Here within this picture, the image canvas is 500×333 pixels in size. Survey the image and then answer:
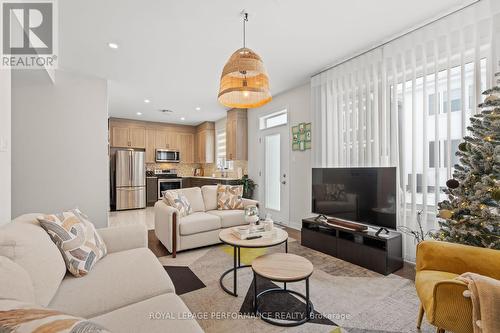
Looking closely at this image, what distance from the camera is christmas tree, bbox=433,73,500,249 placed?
1822 millimetres

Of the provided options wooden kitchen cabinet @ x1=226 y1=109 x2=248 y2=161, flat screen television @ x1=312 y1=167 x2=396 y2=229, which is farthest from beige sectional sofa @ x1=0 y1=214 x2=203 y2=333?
wooden kitchen cabinet @ x1=226 y1=109 x2=248 y2=161

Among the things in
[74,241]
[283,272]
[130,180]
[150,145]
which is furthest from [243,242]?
[150,145]

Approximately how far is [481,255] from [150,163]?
24.9 feet

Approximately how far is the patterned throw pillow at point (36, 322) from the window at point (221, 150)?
20.5ft

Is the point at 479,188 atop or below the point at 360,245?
atop

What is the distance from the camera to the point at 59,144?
365 centimetres

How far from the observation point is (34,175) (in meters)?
3.52

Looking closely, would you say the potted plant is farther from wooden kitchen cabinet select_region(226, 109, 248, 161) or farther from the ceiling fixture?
the ceiling fixture

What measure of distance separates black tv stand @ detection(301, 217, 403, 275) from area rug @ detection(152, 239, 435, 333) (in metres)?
0.11

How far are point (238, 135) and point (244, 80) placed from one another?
11.8 ft

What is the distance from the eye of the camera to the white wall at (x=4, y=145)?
5.41 feet

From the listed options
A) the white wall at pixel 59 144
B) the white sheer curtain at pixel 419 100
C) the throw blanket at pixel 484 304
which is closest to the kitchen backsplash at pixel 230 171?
the white sheer curtain at pixel 419 100

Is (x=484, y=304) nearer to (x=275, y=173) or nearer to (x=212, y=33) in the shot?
(x=212, y=33)

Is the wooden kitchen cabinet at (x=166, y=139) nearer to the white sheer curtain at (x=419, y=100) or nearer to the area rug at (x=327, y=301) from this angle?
the area rug at (x=327, y=301)
